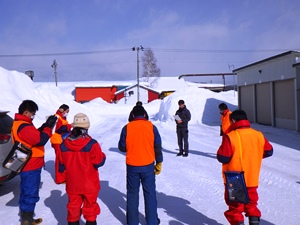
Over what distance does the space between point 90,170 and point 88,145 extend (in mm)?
302

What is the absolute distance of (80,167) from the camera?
371 cm

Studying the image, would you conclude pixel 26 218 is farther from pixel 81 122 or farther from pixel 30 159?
pixel 81 122

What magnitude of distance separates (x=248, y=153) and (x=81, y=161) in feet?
6.38

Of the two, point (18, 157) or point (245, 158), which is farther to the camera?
point (18, 157)

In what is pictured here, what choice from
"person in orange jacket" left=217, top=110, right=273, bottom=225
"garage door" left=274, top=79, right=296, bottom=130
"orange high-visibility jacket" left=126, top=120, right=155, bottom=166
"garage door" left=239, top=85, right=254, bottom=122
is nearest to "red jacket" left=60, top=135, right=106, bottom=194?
"orange high-visibility jacket" left=126, top=120, right=155, bottom=166

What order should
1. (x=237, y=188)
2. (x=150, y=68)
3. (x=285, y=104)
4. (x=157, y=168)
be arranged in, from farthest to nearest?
(x=150, y=68) → (x=285, y=104) → (x=157, y=168) → (x=237, y=188)

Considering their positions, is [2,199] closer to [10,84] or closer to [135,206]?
[135,206]

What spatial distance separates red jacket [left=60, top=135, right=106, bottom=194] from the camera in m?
3.68

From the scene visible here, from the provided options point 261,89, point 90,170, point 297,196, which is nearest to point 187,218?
point 90,170

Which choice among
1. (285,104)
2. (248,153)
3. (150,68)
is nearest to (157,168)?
(248,153)

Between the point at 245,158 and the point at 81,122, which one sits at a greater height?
the point at 81,122

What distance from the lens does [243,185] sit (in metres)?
3.64

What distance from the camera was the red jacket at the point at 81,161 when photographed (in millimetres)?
3684

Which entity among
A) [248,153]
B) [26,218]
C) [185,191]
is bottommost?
[185,191]
